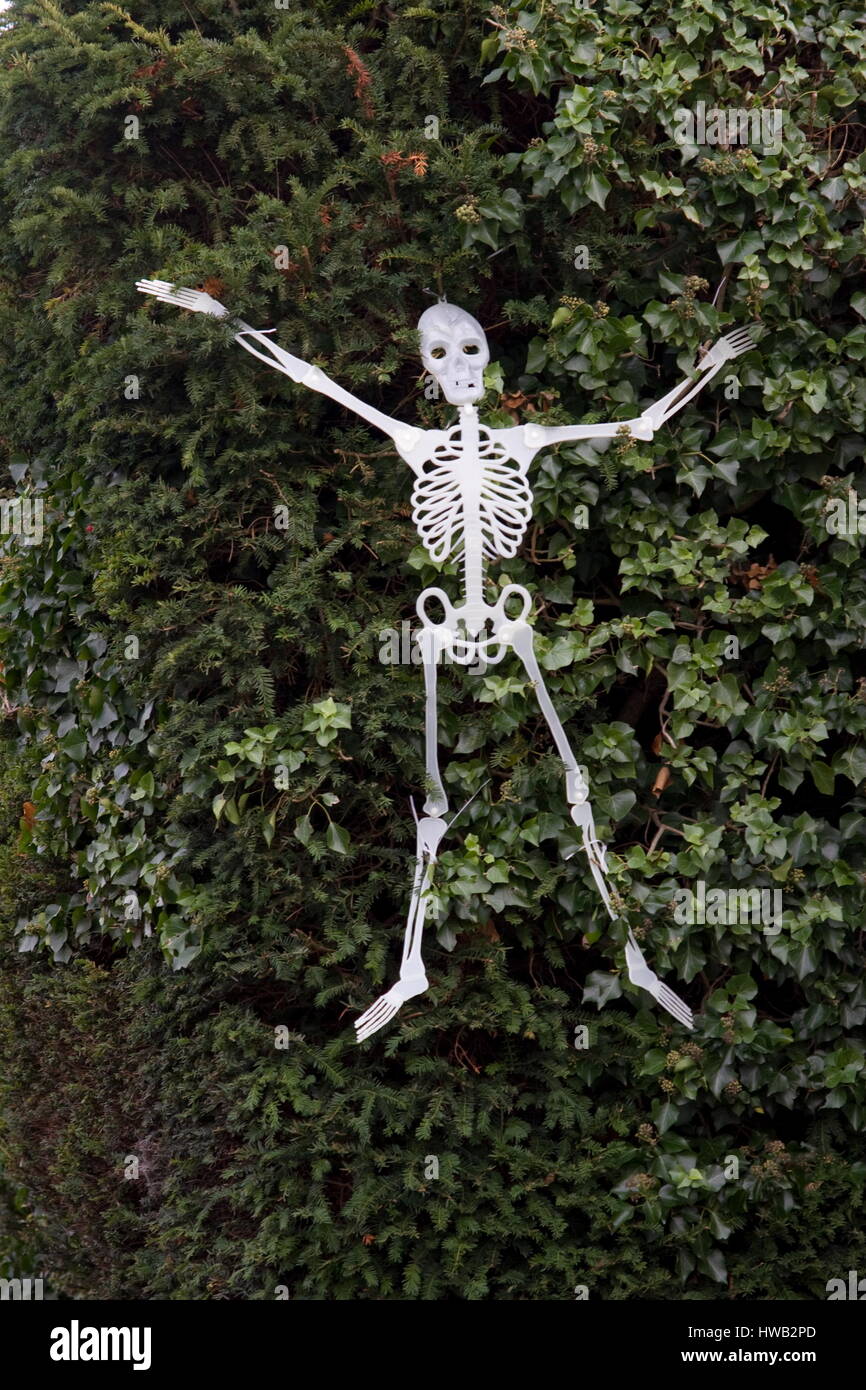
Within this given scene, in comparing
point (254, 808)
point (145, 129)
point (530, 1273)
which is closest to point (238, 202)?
point (145, 129)

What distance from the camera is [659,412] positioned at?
11.4 ft

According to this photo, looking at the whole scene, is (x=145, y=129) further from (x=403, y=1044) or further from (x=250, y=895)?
(x=403, y=1044)

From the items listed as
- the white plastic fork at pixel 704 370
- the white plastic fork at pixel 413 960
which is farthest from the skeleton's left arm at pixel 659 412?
the white plastic fork at pixel 413 960

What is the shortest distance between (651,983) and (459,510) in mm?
1287

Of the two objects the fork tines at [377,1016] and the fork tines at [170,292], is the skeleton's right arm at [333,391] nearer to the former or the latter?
the fork tines at [170,292]

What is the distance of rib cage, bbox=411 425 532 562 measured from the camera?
329cm

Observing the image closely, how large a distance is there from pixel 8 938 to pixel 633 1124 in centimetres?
215

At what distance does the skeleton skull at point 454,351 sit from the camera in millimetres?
3373

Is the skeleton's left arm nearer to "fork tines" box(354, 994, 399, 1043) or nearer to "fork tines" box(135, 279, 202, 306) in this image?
"fork tines" box(135, 279, 202, 306)

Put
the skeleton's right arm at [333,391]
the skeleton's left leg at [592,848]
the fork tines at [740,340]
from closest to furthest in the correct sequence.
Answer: the skeleton's right arm at [333,391]
the skeleton's left leg at [592,848]
the fork tines at [740,340]

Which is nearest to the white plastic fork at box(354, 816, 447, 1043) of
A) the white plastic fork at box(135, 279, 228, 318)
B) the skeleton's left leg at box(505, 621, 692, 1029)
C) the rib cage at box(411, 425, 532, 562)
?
the skeleton's left leg at box(505, 621, 692, 1029)

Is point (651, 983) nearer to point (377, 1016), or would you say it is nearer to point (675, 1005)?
point (675, 1005)

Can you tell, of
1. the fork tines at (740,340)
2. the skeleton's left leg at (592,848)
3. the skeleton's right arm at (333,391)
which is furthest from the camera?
the fork tines at (740,340)

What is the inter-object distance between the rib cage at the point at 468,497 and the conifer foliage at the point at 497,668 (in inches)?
5.8
